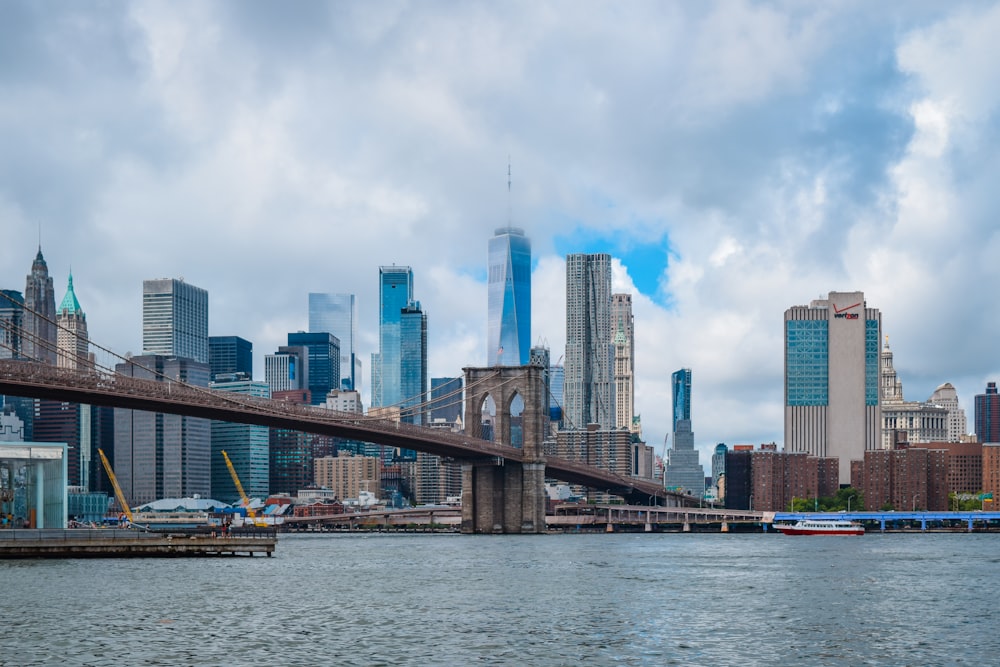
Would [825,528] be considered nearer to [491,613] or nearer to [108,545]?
[108,545]

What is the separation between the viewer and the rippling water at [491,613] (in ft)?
117

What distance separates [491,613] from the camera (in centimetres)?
4591

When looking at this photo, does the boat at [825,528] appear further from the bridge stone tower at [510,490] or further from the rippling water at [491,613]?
the rippling water at [491,613]

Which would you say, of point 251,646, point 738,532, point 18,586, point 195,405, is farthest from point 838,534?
point 251,646

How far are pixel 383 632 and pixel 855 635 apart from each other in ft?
44.1

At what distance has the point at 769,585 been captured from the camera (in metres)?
59.3

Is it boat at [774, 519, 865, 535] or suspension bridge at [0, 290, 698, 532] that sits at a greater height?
suspension bridge at [0, 290, 698, 532]

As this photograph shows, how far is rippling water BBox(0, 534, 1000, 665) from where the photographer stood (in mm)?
35812

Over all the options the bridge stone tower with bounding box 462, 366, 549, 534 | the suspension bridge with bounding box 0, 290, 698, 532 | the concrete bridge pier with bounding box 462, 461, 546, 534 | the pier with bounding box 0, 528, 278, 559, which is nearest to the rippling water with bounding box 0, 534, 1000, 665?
the pier with bounding box 0, 528, 278, 559

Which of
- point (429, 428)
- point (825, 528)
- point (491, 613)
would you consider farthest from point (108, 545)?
point (825, 528)

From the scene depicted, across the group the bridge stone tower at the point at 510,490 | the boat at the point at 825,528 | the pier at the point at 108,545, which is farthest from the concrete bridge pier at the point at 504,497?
the pier at the point at 108,545

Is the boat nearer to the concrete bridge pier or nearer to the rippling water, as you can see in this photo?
the concrete bridge pier

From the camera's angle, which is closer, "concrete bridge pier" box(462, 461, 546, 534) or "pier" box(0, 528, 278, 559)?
"pier" box(0, 528, 278, 559)

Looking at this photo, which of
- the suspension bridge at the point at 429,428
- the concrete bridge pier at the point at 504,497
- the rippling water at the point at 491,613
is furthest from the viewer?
the concrete bridge pier at the point at 504,497
